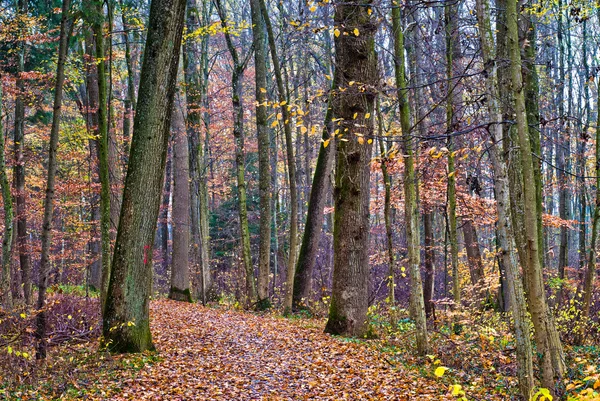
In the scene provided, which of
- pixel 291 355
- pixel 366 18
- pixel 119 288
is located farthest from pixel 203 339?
pixel 366 18

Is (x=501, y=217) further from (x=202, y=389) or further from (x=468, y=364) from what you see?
(x=202, y=389)

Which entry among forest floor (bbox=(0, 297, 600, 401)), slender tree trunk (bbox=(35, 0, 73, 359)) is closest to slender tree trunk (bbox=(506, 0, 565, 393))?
forest floor (bbox=(0, 297, 600, 401))

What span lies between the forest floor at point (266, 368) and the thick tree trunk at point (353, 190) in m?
0.72

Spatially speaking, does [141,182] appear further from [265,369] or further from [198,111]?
[198,111]

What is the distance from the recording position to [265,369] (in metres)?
7.09

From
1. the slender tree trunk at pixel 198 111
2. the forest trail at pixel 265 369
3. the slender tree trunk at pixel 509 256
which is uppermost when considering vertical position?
the slender tree trunk at pixel 198 111

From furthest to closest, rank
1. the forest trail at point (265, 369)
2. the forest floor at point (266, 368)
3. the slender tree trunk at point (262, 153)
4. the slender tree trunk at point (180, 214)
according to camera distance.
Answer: the slender tree trunk at point (180, 214), the slender tree trunk at point (262, 153), the forest trail at point (265, 369), the forest floor at point (266, 368)

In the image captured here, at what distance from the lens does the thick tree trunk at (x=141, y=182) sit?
6910 millimetres

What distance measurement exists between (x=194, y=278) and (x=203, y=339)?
14154mm

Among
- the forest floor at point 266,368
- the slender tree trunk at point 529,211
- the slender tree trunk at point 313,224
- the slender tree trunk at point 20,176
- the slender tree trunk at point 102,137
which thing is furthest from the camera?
the slender tree trunk at point 20,176

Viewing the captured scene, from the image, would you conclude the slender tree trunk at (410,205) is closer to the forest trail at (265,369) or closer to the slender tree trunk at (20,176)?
the forest trail at (265,369)

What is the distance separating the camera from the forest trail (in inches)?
235

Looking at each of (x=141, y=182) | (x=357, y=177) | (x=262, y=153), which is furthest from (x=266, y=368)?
(x=262, y=153)

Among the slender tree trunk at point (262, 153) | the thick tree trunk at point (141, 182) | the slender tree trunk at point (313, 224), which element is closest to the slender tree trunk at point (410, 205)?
the thick tree trunk at point (141, 182)
